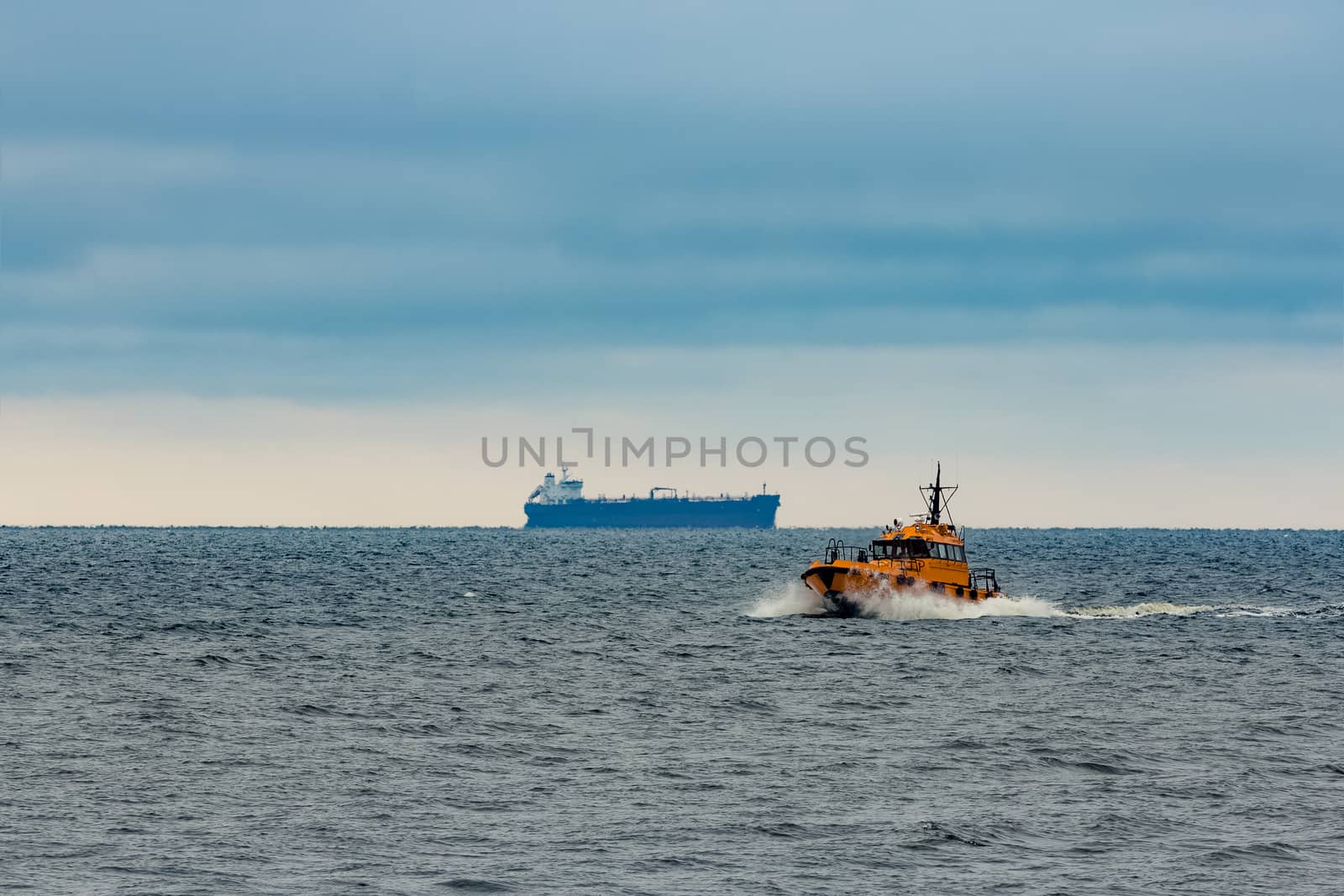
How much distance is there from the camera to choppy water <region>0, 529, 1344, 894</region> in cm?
2203

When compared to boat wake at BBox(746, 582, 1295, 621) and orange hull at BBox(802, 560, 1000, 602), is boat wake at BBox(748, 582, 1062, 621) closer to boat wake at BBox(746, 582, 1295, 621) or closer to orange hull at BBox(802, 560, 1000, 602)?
boat wake at BBox(746, 582, 1295, 621)

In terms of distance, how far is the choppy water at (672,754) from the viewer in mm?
22031

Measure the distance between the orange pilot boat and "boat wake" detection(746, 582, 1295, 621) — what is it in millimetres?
241

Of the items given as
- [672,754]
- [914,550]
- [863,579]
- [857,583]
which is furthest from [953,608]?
[672,754]

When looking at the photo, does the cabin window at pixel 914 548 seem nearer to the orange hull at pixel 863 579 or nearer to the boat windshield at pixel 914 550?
the boat windshield at pixel 914 550

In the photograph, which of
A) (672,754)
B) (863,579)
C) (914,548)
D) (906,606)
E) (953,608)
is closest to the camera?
(672,754)

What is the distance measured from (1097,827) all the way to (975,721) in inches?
427

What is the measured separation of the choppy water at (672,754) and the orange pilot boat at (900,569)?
140cm

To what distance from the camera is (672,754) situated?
1216 inches

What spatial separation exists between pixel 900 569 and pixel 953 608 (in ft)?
10.3

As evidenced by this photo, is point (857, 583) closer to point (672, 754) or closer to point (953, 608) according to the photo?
point (953, 608)

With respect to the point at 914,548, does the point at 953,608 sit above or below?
below

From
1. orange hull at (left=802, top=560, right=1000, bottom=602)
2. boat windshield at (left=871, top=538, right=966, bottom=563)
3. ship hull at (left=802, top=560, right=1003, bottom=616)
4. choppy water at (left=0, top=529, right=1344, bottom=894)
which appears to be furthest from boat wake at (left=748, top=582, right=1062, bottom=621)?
boat windshield at (left=871, top=538, right=966, bottom=563)

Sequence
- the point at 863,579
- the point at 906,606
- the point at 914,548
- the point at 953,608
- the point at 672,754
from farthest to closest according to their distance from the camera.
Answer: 1. the point at 953,608
2. the point at 914,548
3. the point at 906,606
4. the point at 863,579
5. the point at 672,754
